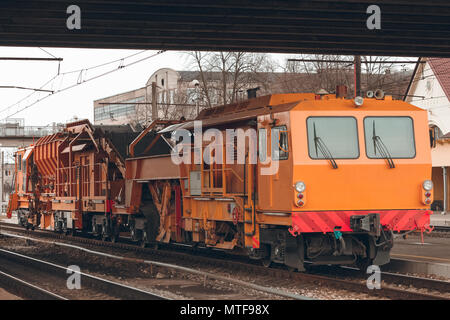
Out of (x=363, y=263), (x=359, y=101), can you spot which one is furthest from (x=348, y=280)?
(x=359, y=101)

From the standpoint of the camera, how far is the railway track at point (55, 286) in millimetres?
11877

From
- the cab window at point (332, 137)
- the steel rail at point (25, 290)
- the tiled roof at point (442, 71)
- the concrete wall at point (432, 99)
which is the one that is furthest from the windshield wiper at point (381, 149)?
the tiled roof at point (442, 71)

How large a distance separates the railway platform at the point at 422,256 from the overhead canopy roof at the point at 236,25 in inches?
234

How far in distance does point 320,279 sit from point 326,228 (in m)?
0.97

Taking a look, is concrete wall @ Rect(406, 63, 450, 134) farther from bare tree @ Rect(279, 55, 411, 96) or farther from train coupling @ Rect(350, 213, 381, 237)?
train coupling @ Rect(350, 213, 381, 237)

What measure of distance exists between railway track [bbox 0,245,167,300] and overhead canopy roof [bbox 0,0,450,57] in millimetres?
6067

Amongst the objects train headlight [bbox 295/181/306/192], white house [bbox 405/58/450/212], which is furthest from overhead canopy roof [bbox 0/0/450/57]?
white house [bbox 405/58/450/212]

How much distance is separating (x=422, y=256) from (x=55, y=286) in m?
8.95

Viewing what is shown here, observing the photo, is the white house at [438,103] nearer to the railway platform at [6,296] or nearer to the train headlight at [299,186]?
the train headlight at [299,186]

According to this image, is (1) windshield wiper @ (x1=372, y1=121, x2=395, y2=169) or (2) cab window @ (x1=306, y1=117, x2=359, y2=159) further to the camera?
(1) windshield wiper @ (x1=372, y1=121, x2=395, y2=169)

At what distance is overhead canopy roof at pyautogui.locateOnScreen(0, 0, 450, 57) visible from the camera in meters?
17.1

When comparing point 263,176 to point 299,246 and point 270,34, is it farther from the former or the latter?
point 270,34
